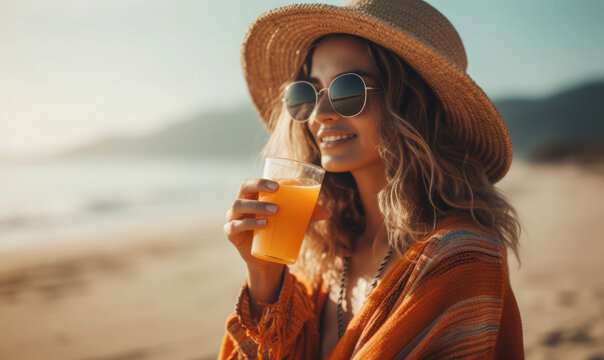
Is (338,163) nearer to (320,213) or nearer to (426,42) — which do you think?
(320,213)

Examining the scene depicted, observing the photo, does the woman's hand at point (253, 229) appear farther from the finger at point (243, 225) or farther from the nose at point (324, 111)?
the nose at point (324, 111)

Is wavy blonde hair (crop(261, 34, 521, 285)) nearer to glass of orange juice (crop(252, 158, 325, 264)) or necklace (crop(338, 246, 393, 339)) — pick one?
necklace (crop(338, 246, 393, 339))

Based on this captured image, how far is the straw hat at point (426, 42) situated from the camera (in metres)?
1.44

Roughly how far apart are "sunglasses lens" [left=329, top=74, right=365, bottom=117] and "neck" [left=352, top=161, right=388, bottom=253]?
0.33 meters

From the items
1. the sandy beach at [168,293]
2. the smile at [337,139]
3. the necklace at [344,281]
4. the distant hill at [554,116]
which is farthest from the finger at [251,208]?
the distant hill at [554,116]

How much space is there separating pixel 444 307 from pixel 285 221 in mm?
582

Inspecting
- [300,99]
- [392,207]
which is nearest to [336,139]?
[300,99]

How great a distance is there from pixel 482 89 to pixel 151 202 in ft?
42.5

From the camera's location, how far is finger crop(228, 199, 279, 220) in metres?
1.35

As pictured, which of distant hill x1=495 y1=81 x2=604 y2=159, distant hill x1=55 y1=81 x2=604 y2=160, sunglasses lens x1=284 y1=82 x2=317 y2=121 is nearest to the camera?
sunglasses lens x1=284 y1=82 x2=317 y2=121

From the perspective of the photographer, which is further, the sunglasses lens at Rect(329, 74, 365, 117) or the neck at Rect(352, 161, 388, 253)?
the neck at Rect(352, 161, 388, 253)

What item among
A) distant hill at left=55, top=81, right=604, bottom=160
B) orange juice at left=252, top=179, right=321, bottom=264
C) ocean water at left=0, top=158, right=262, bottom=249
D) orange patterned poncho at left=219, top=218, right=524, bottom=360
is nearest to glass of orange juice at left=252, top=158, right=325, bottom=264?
orange juice at left=252, top=179, right=321, bottom=264

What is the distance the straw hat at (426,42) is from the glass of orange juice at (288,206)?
22.4 inches

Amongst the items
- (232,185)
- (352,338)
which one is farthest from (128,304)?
(232,185)
